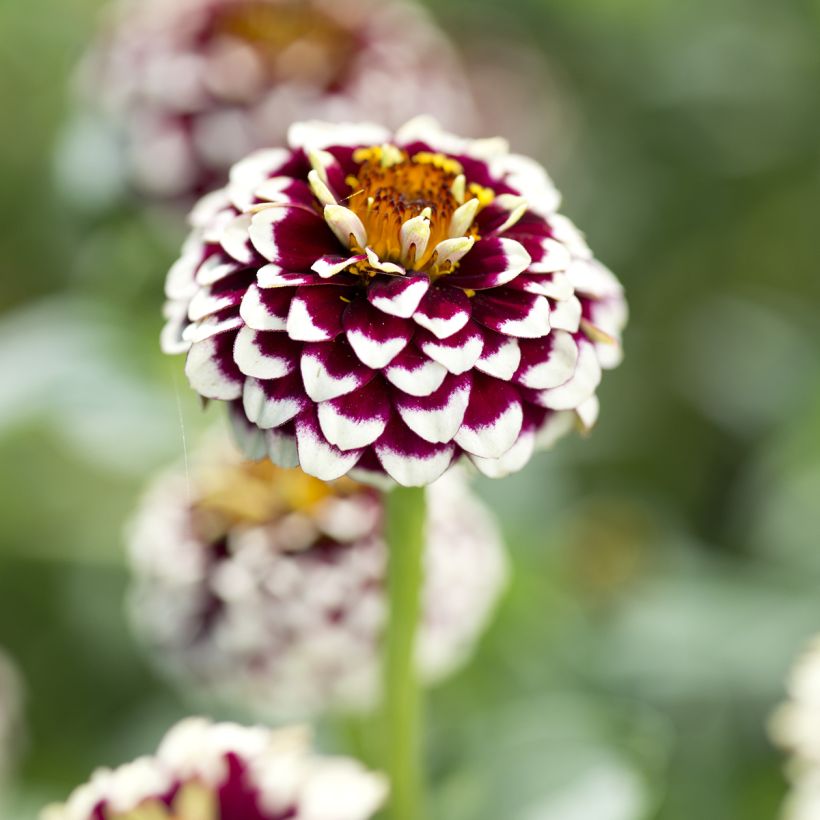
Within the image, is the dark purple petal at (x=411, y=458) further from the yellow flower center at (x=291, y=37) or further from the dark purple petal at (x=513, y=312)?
the yellow flower center at (x=291, y=37)

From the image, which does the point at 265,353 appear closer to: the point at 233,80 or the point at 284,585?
the point at 284,585

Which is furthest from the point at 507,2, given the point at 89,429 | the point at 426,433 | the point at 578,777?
the point at 426,433

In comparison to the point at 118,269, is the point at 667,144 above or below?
above

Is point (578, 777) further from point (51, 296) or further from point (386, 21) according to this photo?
point (51, 296)

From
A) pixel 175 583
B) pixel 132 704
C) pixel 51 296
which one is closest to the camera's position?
pixel 175 583

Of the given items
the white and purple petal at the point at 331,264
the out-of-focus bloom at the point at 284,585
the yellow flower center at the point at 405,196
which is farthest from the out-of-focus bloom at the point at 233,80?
the white and purple petal at the point at 331,264

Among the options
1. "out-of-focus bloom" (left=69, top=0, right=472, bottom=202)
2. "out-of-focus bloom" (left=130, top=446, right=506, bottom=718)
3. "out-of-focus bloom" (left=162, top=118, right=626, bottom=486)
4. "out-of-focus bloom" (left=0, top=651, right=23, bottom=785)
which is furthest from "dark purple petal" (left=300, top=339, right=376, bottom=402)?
"out-of-focus bloom" (left=0, top=651, right=23, bottom=785)
